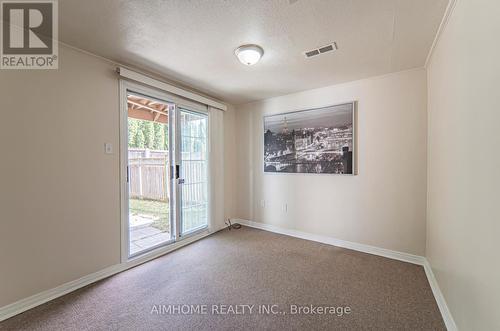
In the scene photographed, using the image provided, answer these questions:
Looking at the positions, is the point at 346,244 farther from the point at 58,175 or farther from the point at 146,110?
the point at 146,110

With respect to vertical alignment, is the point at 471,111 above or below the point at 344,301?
above

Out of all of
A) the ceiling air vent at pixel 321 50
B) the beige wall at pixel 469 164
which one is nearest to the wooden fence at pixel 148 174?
the ceiling air vent at pixel 321 50

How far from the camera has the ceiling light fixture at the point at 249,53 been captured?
206 cm

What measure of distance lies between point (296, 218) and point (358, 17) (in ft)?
9.14

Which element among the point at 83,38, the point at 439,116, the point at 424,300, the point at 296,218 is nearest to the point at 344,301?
the point at 424,300

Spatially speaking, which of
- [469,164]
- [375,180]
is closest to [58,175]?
[469,164]

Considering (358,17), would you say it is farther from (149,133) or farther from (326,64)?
(149,133)

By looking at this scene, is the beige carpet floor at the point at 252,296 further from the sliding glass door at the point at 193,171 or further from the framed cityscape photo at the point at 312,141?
the framed cityscape photo at the point at 312,141

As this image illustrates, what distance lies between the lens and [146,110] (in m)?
4.72

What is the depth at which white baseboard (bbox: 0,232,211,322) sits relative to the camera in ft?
5.62

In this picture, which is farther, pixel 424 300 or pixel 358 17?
pixel 424 300

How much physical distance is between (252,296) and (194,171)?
214 cm

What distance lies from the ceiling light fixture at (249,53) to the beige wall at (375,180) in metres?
1.51

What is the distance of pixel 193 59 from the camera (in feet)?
7.71
